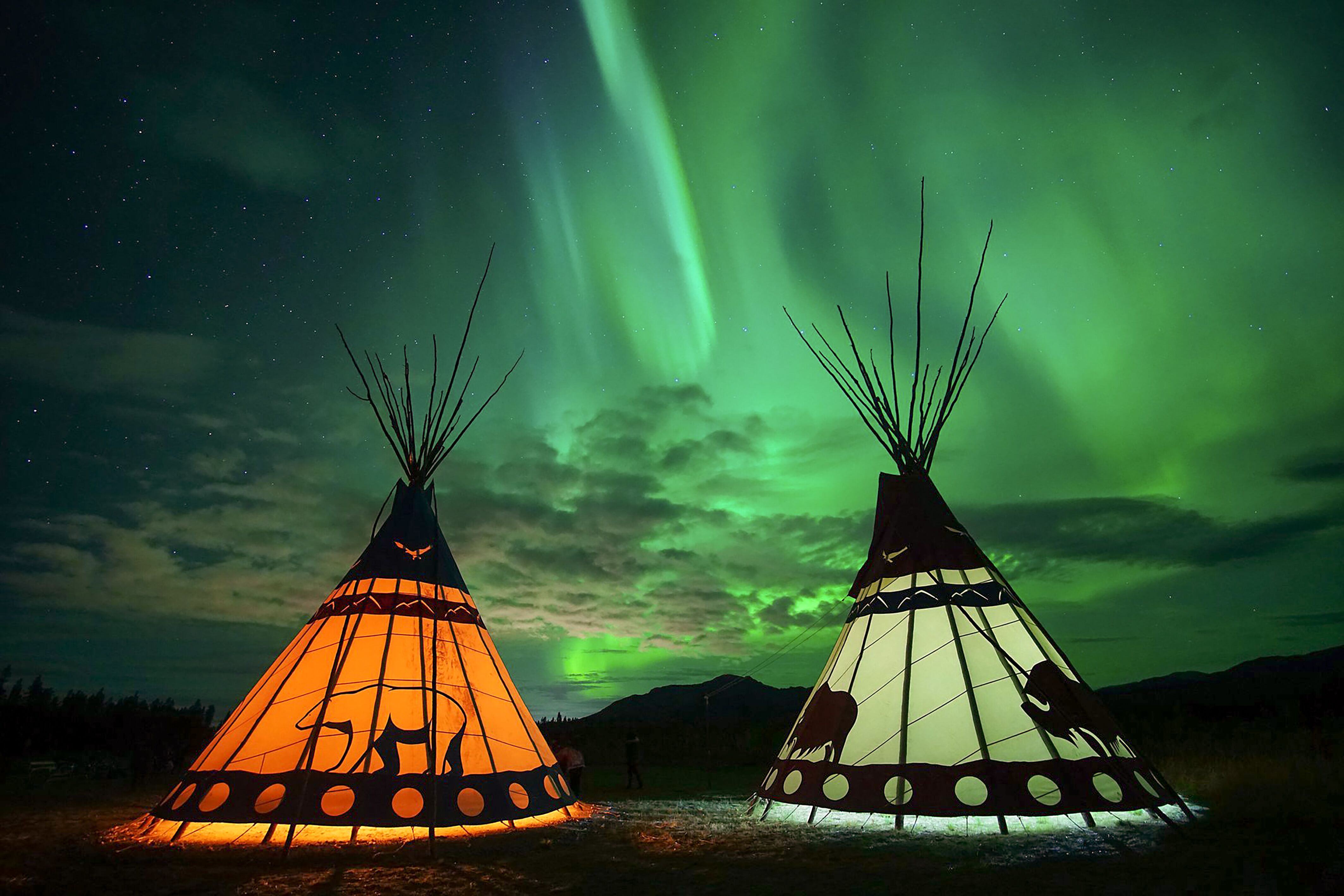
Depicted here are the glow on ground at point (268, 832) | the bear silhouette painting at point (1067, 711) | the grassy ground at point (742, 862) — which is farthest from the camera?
the bear silhouette painting at point (1067, 711)

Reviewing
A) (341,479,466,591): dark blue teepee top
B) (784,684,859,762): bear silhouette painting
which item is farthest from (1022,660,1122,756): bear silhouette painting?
(341,479,466,591): dark blue teepee top

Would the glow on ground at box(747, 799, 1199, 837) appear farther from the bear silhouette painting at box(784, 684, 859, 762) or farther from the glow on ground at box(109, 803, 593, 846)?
the glow on ground at box(109, 803, 593, 846)

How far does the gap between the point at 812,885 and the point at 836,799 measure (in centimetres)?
247

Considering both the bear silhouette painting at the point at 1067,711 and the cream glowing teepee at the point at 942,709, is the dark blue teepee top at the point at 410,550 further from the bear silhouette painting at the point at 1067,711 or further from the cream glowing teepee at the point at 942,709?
the bear silhouette painting at the point at 1067,711

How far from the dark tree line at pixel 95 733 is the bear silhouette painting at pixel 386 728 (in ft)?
34.8

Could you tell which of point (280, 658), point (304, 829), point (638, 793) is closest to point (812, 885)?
point (304, 829)

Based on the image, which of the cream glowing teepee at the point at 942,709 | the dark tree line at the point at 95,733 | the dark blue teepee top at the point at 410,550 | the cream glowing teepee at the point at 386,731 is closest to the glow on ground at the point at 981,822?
the cream glowing teepee at the point at 942,709

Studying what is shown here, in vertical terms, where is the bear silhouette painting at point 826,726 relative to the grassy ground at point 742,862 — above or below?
above

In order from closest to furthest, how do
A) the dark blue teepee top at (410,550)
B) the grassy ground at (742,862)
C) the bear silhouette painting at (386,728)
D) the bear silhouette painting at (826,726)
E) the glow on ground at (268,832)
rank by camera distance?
1. the grassy ground at (742,862)
2. the glow on ground at (268,832)
3. the bear silhouette painting at (386,728)
4. the bear silhouette painting at (826,726)
5. the dark blue teepee top at (410,550)

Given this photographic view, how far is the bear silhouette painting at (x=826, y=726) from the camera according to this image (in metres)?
7.34

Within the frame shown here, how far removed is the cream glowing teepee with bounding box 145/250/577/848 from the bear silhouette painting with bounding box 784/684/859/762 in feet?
8.85

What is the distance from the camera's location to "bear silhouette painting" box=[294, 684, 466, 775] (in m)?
6.55

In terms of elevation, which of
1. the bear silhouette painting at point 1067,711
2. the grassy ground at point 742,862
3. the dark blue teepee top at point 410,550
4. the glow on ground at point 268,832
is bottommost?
the grassy ground at point 742,862

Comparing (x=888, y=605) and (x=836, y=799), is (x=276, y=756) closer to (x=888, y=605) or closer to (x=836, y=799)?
(x=836, y=799)
